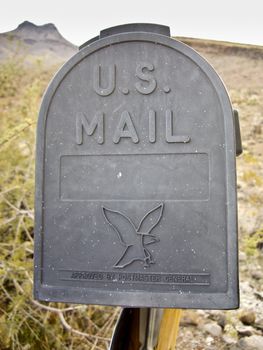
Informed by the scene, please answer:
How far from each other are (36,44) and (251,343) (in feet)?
8.39

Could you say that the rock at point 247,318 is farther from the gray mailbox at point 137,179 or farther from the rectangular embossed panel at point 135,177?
the rectangular embossed panel at point 135,177

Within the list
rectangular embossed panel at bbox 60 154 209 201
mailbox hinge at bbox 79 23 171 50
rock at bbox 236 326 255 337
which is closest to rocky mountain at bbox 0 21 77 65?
mailbox hinge at bbox 79 23 171 50

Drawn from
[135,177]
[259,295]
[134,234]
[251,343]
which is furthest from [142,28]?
[259,295]

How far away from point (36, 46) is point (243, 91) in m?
1.60

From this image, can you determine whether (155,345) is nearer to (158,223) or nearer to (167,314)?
(167,314)

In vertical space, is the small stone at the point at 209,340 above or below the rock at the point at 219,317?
below

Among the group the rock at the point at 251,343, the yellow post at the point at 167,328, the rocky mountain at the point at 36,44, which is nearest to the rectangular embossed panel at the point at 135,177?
the yellow post at the point at 167,328

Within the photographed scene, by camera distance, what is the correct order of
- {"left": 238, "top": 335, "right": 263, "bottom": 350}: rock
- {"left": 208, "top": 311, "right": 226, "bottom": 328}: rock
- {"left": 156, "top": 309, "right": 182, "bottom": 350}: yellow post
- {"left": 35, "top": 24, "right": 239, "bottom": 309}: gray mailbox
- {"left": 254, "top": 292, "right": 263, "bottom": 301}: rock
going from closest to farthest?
{"left": 35, "top": 24, "right": 239, "bottom": 309}: gray mailbox < {"left": 156, "top": 309, "right": 182, "bottom": 350}: yellow post < {"left": 238, "top": 335, "right": 263, "bottom": 350}: rock < {"left": 208, "top": 311, "right": 226, "bottom": 328}: rock < {"left": 254, "top": 292, "right": 263, "bottom": 301}: rock

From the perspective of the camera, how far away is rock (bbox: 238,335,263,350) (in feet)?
7.83

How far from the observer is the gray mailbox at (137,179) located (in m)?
1.22

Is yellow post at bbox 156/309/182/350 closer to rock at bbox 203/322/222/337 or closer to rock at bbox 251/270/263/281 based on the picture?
rock at bbox 203/322/222/337

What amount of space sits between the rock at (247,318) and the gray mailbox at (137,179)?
1496mm

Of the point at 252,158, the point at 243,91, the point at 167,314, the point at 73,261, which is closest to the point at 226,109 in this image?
the point at 73,261

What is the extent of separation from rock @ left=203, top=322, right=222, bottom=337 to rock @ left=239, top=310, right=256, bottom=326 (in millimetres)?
137
